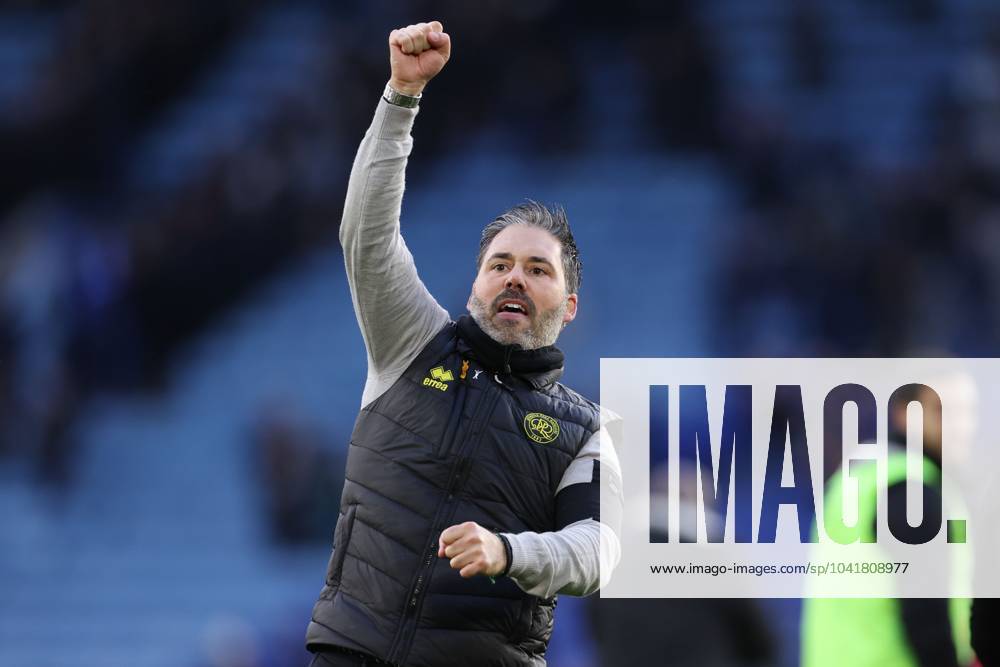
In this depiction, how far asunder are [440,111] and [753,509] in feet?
20.8

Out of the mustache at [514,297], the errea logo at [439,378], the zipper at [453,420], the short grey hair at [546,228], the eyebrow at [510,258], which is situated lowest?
the zipper at [453,420]

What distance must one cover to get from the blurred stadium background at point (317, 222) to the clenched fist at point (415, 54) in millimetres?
4925

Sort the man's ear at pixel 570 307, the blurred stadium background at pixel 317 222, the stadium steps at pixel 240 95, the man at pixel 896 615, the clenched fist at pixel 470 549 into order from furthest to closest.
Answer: the stadium steps at pixel 240 95, the blurred stadium background at pixel 317 222, the man at pixel 896 615, the man's ear at pixel 570 307, the clenched fist at pixel 470 549

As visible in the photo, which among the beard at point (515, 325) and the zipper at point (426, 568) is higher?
the beard at point (515, 325)

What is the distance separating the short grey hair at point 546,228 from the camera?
9.20ft

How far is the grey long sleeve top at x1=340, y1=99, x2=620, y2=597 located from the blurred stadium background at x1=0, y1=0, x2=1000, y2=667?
4681 millimetres

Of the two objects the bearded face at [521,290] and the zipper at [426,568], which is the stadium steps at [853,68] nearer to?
the bearded face at [521,290]

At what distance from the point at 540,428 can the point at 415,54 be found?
2.15ft

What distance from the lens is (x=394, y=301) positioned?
2.59 meters

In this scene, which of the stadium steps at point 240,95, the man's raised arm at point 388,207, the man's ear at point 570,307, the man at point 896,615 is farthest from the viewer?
the stadium steps at point 240,95

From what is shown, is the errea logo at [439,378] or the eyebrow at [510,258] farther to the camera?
the eyebrow at [510,258]

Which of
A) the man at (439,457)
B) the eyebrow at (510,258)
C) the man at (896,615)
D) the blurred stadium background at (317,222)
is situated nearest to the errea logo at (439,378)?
the man at (439,457)

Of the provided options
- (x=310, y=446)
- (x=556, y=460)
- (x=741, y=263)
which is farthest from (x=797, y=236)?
(x=556, y=460)

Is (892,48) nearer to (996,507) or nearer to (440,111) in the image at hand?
(440,111)
